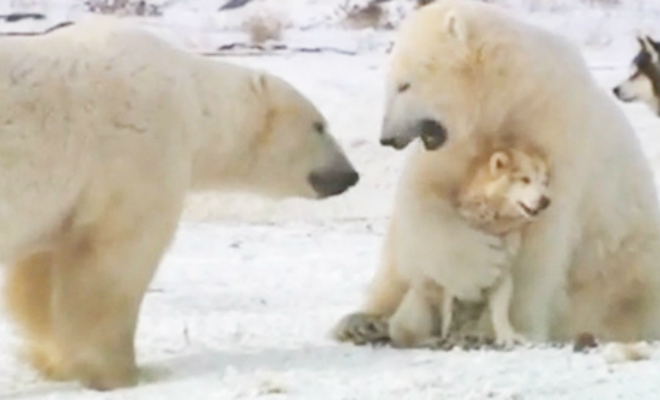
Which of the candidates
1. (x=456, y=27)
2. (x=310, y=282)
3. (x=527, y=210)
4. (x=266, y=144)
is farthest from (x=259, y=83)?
(x=310, y=282)

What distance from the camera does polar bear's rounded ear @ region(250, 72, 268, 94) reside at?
5.47m

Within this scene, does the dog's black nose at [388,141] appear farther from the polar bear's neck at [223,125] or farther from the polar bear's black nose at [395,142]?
the polar bear's neck at [223,125]

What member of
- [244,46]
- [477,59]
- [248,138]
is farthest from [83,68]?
[244,46]

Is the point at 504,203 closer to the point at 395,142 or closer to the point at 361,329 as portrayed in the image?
the point at 395,142

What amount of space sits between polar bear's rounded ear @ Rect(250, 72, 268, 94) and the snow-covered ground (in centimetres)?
93

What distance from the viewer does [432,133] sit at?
5.43 metres

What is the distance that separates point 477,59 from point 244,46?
966 cm

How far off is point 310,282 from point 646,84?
6187 millimetres

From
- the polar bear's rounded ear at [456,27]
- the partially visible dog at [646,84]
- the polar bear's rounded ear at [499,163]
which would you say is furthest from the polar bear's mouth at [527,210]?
the partially visible dog at [646,84]

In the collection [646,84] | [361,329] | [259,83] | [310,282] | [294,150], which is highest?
[259,83]

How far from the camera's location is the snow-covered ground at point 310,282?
4.37 m

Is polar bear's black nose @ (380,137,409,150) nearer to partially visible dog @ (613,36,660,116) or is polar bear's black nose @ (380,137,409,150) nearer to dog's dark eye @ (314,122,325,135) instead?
dog's dark eye @ (314,122,325,135)

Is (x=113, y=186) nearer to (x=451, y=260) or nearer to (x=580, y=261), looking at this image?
(x=451, y=260)

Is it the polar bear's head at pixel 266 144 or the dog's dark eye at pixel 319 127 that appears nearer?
the polar bear's head at pixel 266 144
